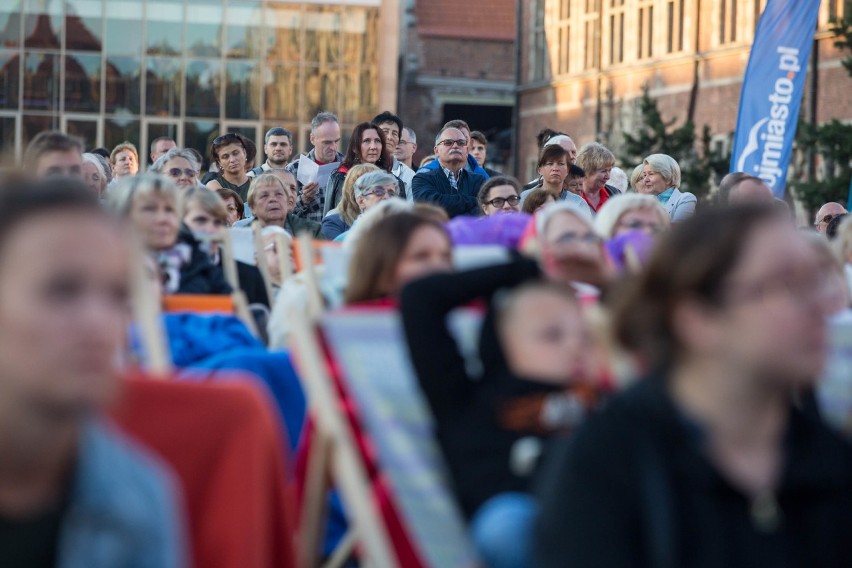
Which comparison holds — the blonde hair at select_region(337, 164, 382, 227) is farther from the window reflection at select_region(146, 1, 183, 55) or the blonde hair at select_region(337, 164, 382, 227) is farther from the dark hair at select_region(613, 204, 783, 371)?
the window reflection at select_region(146, 1, 183, 55)

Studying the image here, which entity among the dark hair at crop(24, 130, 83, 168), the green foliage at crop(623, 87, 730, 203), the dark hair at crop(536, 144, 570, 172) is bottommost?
the dark hair at crop(24, 130, 83, 168)

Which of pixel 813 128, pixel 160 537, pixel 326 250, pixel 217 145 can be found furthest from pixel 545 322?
pixel 813 128

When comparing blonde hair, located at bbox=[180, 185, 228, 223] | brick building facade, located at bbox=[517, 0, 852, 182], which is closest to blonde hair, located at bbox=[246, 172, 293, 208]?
blonde hair, located at bbox=[180, 185, 228, 223]

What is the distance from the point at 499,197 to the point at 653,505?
754 cm

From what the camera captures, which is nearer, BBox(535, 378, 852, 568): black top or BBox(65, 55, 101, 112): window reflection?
BBox(535, 378, 852, 568): black top

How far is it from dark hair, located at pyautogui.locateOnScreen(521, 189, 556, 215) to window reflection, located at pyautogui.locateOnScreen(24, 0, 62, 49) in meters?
35.9

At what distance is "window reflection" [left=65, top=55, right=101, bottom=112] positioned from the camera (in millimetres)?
44594

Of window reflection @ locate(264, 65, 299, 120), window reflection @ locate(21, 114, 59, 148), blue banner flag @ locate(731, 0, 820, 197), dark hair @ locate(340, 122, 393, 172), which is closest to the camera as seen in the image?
dark hair @ locate(340, 122, 393, 172)

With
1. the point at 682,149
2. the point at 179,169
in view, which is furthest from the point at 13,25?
the point at 179,169

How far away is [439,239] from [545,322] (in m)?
0.97

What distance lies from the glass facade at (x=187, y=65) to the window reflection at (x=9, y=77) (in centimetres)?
3

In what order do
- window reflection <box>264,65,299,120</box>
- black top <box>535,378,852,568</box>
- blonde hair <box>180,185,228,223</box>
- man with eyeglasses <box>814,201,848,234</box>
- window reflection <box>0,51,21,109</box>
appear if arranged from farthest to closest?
window reflection <box>264,65,299,120</box>
window reflection <box>0,51,21,109</box>
man with eyeglasses <box>814,201,848,234</box>
blonde hair <box>180,185,228,223</box>
black top <box>535,378,852,568</box>

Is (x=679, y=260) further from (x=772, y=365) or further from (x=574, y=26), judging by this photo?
(x=574, y=26)

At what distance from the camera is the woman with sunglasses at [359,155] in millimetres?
11844
